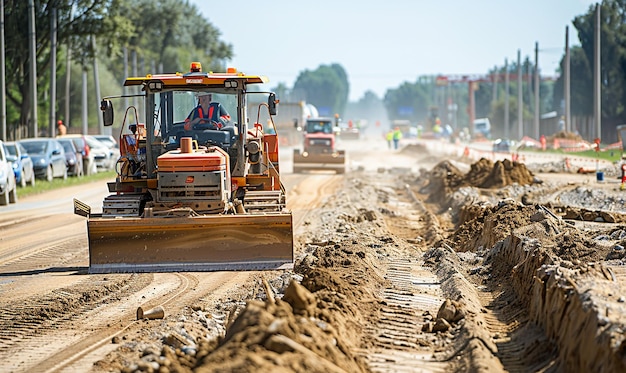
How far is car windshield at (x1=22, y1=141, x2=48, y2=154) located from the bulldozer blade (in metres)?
22.0

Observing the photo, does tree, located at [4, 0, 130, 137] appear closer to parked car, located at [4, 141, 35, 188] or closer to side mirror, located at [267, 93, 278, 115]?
parked car, located at [4, 141, 35, 188]

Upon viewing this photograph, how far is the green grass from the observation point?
3150cm

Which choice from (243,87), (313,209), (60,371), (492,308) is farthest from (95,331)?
(313,209)

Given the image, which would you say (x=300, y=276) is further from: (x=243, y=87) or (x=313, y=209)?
(x=313, y=209)

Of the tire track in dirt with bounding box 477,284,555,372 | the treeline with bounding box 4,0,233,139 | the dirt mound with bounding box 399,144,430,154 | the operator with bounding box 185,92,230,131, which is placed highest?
the treeline with bounding box 4,0,233,139

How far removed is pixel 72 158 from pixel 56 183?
4.51 metres

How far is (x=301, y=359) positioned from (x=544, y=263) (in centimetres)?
462

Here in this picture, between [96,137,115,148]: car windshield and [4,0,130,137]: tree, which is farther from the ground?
[4,0,130,137]: tree

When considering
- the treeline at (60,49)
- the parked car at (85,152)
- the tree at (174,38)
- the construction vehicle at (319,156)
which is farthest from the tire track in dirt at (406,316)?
the tree at (174,38)

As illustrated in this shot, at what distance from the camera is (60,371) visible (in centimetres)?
855

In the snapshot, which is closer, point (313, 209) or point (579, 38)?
point (313, 209)

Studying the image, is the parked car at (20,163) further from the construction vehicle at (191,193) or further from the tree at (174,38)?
the tree at (174,38)

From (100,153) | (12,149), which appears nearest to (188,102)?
(12,149)

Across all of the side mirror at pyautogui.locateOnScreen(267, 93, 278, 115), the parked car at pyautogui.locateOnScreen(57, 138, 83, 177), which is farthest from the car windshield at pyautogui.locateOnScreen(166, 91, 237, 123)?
the parked car at pyautogui.locateOnScreen(57, 138, 83, 177)
